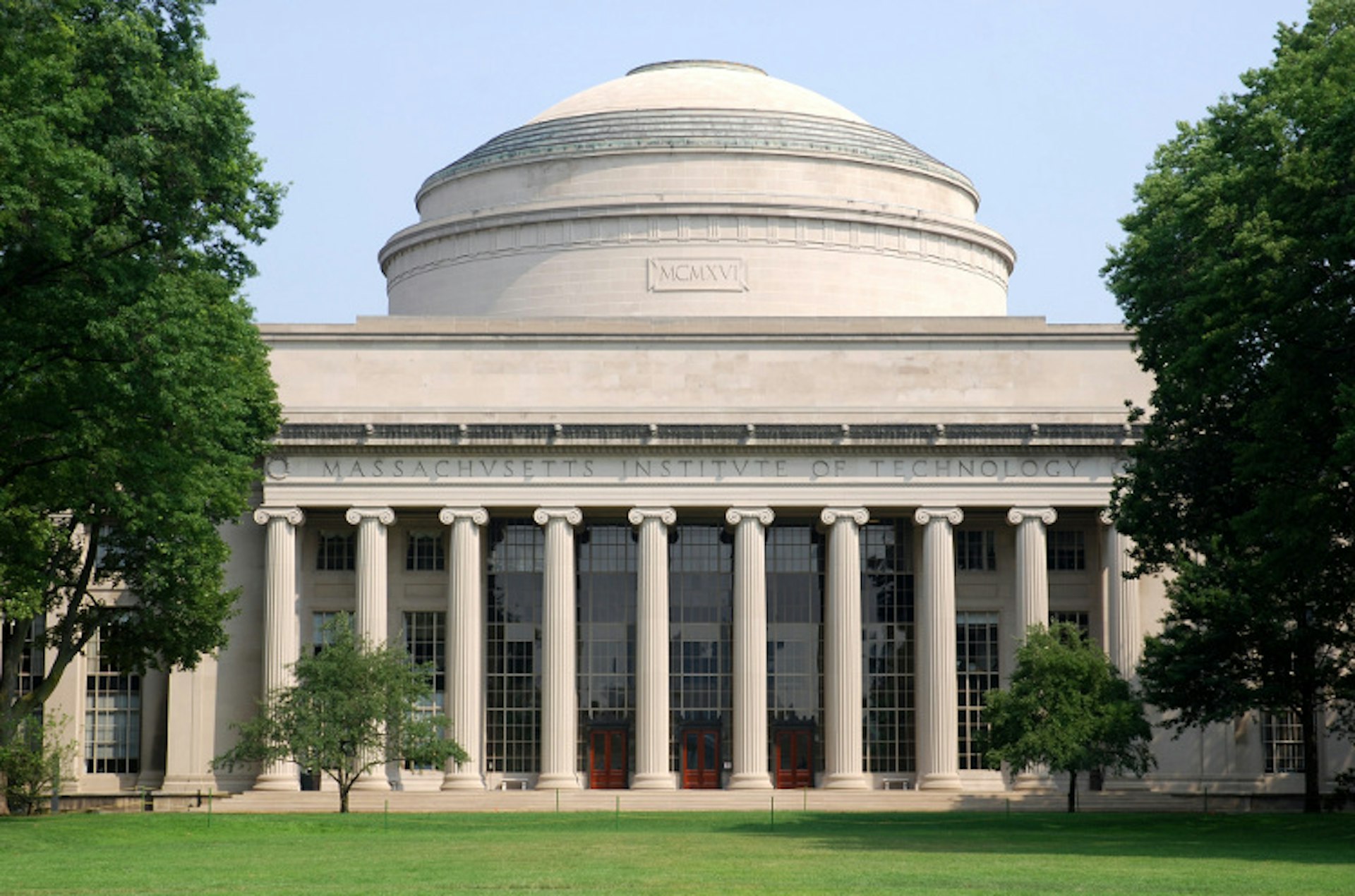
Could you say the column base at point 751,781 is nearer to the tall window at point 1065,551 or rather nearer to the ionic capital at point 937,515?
the ionic capital at point 937,515

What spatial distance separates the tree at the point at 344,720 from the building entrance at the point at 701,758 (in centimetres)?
1099

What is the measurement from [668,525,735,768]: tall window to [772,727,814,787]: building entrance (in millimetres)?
1801

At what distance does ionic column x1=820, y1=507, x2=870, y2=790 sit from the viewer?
242 ft

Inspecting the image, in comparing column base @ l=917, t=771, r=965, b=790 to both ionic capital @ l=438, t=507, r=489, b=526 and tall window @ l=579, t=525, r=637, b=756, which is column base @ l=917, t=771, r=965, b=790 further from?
ionic capital @ l=438, t=507, r=489, b=526

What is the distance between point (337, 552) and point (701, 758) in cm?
1513

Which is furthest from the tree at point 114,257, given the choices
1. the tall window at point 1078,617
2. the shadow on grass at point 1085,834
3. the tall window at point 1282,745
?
the tall window at point 1282,745

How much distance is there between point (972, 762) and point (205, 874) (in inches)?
1771

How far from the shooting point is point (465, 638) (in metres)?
74.2

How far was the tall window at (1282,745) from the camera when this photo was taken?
7562 centimetres

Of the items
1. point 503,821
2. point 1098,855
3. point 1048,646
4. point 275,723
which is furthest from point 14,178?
point 1048,646

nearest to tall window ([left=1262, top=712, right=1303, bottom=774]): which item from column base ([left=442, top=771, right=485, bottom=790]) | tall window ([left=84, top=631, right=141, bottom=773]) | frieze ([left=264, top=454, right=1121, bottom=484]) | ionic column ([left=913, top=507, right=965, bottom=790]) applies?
ionic column ([left=913, top=507, right=965, bottom=790])

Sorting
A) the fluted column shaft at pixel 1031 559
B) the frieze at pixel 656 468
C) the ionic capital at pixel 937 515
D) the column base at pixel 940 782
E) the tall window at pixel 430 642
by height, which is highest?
the frieze at pixel 656 468

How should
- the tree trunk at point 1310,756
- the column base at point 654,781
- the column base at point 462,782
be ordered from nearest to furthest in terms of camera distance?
the tree trunk at point 1310,756 → the column base at point 654,781 → the column base at point 462,782

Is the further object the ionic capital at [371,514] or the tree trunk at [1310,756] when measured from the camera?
the ionic capital at [371,514]
